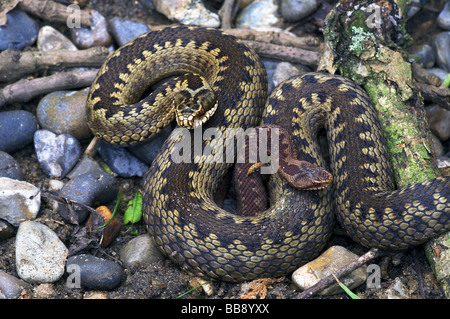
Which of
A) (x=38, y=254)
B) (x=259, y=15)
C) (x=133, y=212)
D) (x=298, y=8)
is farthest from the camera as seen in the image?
(x=259, y=15)

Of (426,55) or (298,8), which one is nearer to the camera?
(426,55)

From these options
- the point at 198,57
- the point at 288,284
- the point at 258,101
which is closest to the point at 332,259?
the point at 288,284

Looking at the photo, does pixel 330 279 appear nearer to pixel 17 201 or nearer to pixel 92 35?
pixel 17 201

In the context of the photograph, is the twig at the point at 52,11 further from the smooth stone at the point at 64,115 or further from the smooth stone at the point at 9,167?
the smooth stone at the point at 9,167

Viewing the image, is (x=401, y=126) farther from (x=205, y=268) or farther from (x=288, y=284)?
(x=205, y=268)

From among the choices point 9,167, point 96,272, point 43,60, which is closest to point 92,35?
point 43,60

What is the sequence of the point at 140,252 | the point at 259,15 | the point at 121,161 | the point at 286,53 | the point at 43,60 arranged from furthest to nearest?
the point at 259,15 < the point at 286,53 < the point at 43,60 < the point at 121,161 < the point at 140,252

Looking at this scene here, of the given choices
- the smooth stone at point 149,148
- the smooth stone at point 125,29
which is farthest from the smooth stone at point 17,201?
the smooth stone at point 125,29
